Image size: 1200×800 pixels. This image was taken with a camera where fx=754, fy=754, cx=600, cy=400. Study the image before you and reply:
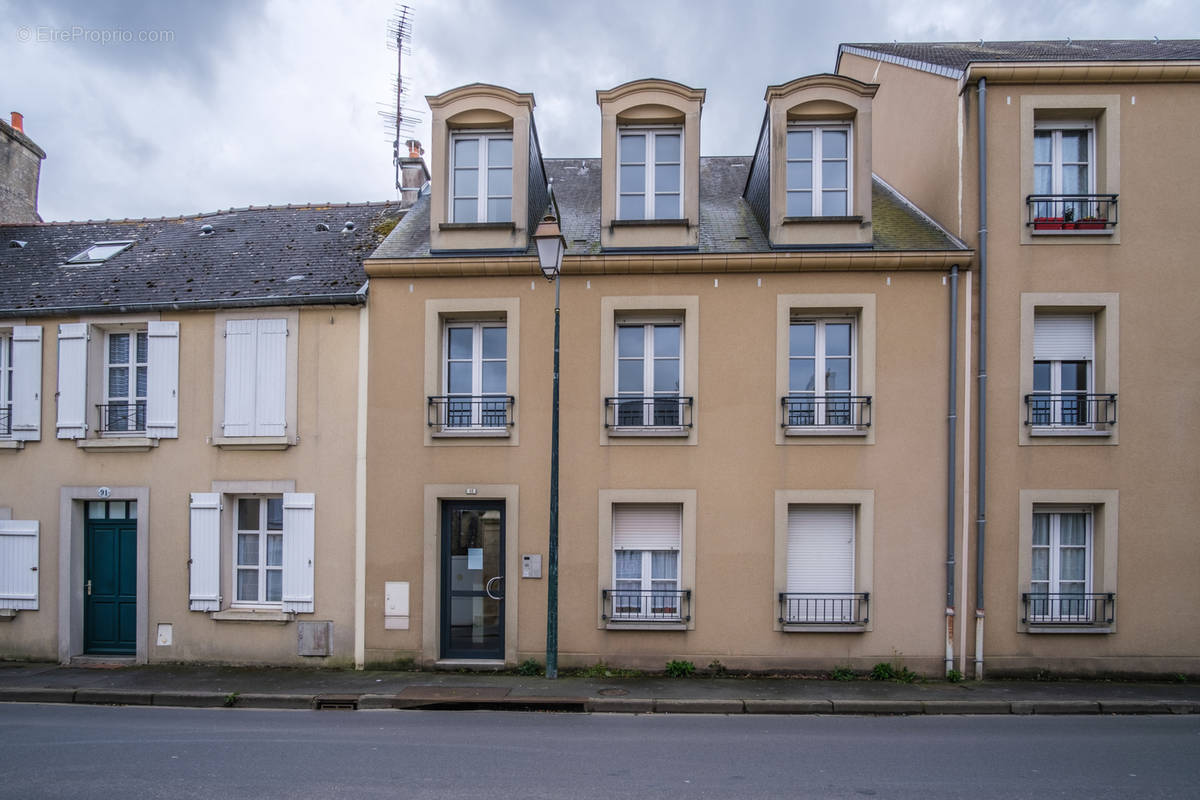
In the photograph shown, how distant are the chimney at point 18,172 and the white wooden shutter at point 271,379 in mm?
8458

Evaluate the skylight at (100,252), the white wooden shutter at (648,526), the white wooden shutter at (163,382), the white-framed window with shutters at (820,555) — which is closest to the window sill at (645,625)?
the white wooden shutter at (648,526)

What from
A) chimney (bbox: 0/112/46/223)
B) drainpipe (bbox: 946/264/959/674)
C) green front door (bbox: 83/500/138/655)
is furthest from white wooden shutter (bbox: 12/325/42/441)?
drainpipe (bbox: 946/264/959/674)

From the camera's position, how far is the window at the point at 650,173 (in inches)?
458

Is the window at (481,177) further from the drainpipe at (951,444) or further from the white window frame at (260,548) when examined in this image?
the drainpipe at (951,444)

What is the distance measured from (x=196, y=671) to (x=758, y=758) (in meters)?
8.19

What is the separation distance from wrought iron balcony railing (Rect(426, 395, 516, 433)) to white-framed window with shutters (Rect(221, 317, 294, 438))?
2.26m

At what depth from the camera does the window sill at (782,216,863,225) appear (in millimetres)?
11102

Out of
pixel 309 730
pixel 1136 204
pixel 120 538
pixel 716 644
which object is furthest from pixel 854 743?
pixel 120 538

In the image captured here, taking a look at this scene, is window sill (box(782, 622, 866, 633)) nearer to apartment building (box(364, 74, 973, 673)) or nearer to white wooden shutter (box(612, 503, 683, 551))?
apartment building (box(364, 74, 973, 673))

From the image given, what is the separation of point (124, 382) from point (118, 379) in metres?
0.11

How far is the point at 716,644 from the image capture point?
10.7 m

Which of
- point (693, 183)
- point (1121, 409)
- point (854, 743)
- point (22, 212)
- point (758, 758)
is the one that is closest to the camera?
point (758, 758)

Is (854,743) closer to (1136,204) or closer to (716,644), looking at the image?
(716,644)

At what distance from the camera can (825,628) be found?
10586 millimetres
